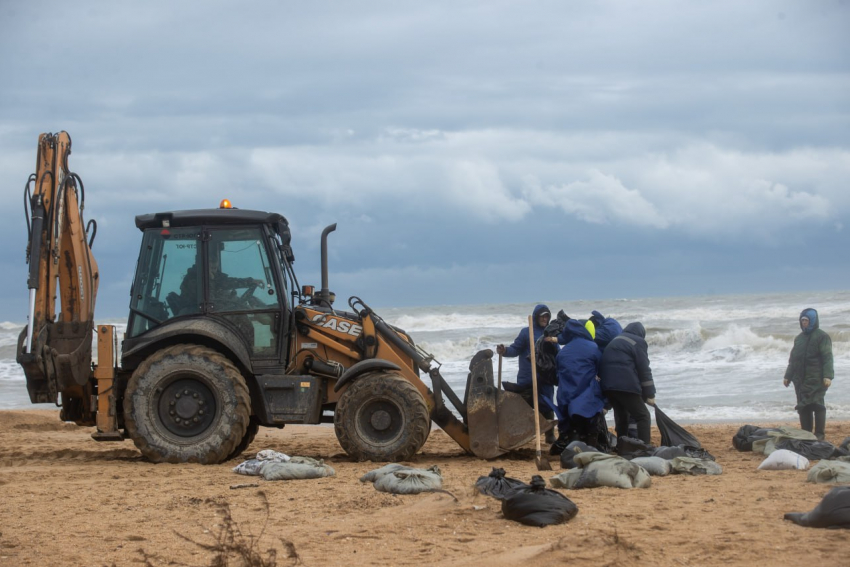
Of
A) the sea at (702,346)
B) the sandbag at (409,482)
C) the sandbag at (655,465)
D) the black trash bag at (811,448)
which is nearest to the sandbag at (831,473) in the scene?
the sandbag at (655,465)

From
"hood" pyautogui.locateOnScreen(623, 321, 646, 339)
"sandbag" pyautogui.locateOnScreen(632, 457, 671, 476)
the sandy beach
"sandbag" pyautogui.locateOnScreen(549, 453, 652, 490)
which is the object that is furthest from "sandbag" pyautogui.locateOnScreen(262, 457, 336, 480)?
"hood" pyautogui.locateOnScreen(623, 321, 646, 339)

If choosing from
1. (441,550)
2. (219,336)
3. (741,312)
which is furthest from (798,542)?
(741,312)

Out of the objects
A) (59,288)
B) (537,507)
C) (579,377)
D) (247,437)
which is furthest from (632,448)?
(59,288)

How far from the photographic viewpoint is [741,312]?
41.3m

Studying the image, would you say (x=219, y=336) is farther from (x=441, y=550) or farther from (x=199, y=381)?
(x=441, y=550)

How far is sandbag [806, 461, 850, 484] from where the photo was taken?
300 inches

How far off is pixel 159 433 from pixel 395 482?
10.4 feet

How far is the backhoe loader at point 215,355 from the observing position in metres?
9.55

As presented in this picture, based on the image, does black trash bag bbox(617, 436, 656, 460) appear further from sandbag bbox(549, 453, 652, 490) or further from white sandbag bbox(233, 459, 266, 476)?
white sandbag bbox(233, 459, 266, 476)

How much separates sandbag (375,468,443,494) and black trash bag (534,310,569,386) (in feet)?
8.41

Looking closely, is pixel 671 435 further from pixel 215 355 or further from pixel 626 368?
pixel 215 355

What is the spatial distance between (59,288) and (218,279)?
1.69 metres

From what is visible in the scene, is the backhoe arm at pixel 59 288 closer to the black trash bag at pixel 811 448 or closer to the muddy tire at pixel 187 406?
the muddy tire at pixel 187 406

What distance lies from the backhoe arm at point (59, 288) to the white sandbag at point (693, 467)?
5972 millimetres
